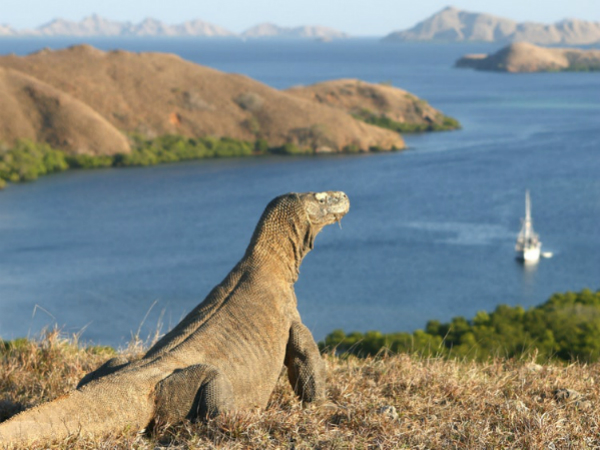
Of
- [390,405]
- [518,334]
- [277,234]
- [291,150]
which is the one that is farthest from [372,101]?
[390,405]

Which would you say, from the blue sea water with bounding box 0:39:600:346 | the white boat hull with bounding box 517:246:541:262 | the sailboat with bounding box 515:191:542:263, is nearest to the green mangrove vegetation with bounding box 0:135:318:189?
the blue sea water with bounding box 0:39:600:346

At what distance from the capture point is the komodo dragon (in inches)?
260

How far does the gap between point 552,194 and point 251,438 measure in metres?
77.4

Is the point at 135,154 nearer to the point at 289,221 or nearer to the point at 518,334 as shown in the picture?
the point at 518,334

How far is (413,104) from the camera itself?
Answer: 13288 centimetres

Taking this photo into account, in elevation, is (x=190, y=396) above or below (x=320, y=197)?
below

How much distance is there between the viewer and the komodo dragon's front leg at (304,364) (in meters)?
7.99

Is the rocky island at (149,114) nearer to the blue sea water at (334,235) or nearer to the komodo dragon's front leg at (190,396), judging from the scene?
the blue sea water at (334,235)

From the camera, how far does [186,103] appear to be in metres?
109

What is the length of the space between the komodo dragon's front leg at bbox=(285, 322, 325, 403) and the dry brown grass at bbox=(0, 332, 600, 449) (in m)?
0.15

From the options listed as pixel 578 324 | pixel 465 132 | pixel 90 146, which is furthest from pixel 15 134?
pixel 578 324

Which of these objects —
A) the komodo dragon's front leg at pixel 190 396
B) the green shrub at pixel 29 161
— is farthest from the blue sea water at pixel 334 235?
the komodo dragon's front leg at pixel 190 396

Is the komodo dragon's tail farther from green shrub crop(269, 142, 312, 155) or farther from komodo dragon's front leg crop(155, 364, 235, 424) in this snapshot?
green shrub crop(269, 142, 312, 155)

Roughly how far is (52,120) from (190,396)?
90.9m
